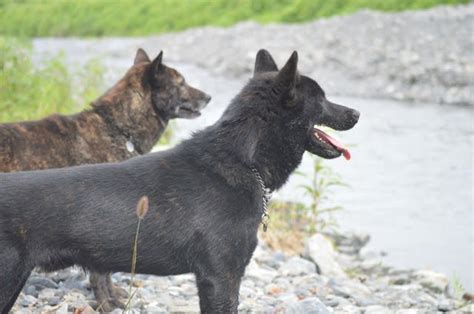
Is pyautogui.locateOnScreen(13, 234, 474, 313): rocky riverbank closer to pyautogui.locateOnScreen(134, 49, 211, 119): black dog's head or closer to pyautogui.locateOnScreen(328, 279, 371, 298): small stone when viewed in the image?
pyautogui.locateOnScreen(328, 279, 371, 298): small stone

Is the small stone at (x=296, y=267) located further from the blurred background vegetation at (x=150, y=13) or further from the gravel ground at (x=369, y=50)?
the blurred background vegetation at (x=150, y=13)

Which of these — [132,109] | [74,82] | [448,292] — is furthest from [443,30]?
[132,109]

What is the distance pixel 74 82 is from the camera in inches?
494

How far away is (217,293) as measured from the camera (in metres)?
3.98

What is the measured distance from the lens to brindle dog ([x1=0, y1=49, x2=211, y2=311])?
532 centimetres

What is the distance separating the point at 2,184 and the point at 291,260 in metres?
3.85

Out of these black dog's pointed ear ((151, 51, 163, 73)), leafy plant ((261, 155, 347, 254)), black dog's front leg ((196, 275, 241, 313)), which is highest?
black dog's pointed ear ((151, 51, 163, 73))

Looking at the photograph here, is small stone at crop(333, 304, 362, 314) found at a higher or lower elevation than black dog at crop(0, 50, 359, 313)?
lower

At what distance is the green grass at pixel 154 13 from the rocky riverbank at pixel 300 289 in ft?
86.5

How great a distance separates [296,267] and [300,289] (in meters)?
0.66

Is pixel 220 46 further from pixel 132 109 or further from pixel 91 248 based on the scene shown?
pixel 91 248

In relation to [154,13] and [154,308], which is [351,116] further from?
[154,13]

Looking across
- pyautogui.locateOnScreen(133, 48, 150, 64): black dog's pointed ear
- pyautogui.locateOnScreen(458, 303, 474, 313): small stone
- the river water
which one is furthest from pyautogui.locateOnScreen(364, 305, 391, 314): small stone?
pyautogui.locateOnScreen(133, 48, 150, 64): black dog's pointed ear

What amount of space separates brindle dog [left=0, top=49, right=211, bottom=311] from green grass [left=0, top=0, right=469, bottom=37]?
2738 cm
